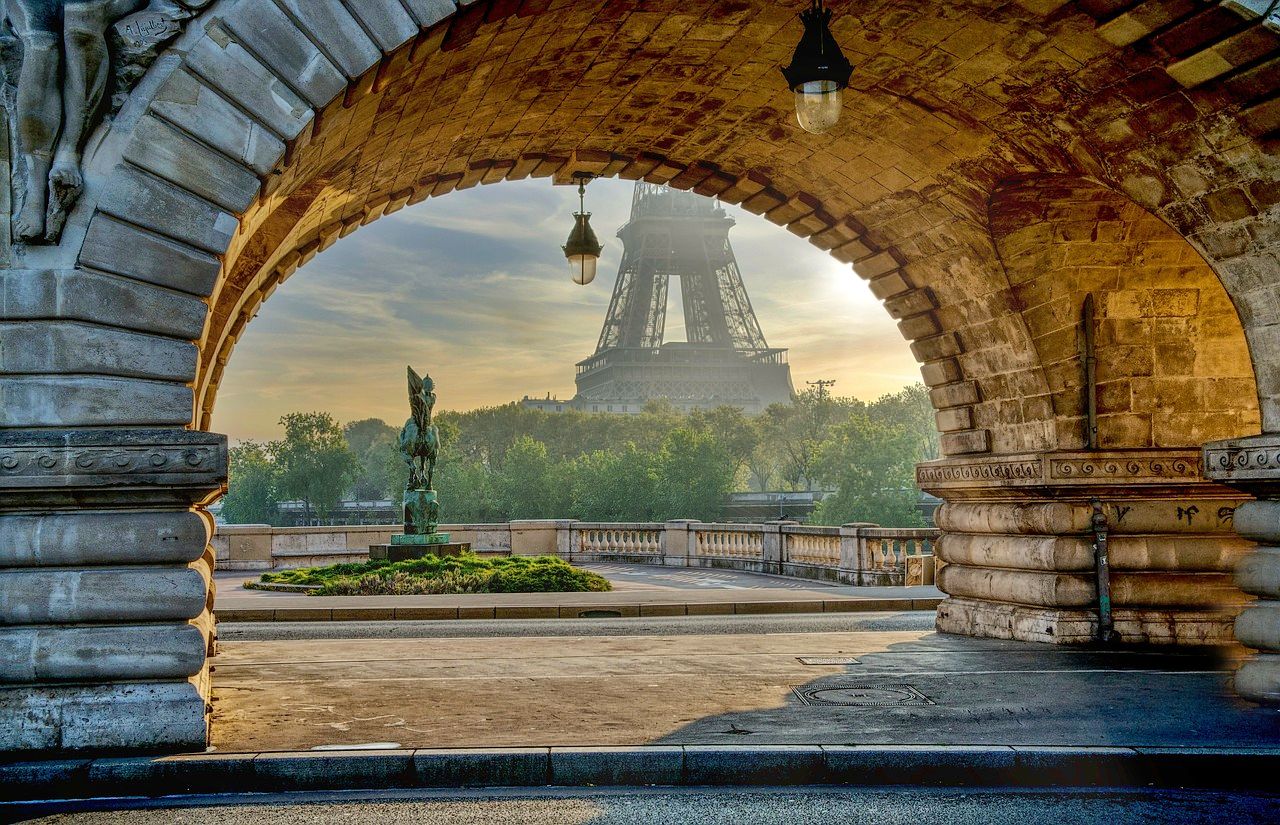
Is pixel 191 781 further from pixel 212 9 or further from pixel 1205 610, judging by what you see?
pixel 1205 610

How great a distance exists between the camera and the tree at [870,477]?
7388 centimetres

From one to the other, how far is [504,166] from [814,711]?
724cm

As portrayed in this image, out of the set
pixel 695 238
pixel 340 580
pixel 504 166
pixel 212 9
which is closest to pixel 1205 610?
pixel 504 166

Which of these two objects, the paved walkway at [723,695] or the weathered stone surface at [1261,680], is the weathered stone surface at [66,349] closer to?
the paved walkway at [723,695]

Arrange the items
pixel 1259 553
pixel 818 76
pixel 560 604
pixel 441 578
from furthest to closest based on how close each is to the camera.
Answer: pixel 441 578 → pixel 560 604 → pixel 1259 553 → pixel 818 76

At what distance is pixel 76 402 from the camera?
21.4 ft

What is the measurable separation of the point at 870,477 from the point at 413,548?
55342 mm

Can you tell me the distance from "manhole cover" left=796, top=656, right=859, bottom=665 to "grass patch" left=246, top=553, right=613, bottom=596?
10035 mm

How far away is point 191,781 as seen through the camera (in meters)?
6.36

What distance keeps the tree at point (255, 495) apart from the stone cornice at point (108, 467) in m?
87.5

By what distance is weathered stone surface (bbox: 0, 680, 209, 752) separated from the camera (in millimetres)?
6426

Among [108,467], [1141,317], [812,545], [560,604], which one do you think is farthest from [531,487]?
[108,467]

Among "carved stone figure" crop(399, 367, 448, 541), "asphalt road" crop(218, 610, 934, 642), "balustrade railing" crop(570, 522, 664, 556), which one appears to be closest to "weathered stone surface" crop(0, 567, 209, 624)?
"asphalt road" crop(218, 610, 934, 642)

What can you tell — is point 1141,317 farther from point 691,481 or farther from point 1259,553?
point 691,481
